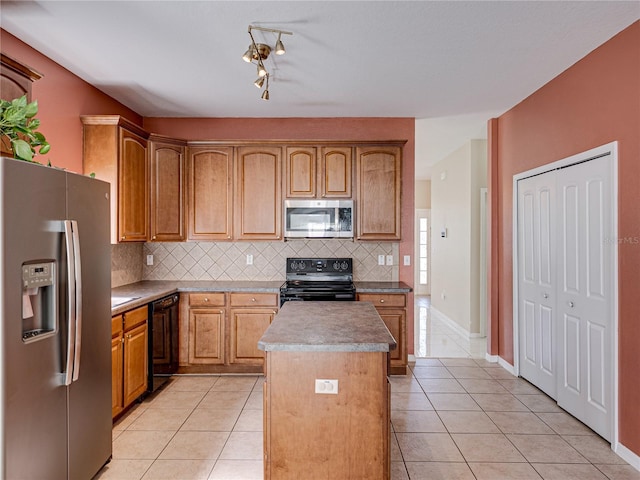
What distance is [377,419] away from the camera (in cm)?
186

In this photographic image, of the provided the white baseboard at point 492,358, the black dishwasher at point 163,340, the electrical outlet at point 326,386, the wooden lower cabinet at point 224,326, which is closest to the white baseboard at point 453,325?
the white baseboard at point 492,358

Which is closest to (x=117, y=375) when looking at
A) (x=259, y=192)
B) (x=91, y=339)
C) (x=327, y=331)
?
(x=91, y=339)

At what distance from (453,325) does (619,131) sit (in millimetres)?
3963

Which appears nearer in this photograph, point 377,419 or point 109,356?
point 377,419

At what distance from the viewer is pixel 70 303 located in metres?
1.86

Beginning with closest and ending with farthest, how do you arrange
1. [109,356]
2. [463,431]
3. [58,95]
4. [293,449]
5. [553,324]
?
[293,449] < [109,356] < [463,431] < [58,95] < [553,324]

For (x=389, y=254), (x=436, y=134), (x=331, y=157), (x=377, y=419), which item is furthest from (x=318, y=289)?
(x=436, y=134)

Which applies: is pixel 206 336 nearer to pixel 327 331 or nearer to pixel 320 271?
pixel 320 271

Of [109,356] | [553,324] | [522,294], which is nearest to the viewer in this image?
[109,356]

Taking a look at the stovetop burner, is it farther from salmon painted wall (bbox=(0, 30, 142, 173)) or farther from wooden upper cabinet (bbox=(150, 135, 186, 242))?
salmon painted wall (bbox=(0, 30, 142, 173))

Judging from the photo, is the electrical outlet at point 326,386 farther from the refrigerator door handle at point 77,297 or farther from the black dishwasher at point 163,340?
the black dishwasher at point 163,340

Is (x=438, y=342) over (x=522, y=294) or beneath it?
beneath

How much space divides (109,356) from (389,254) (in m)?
2.90

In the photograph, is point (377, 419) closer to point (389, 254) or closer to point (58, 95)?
point (389, 254)
